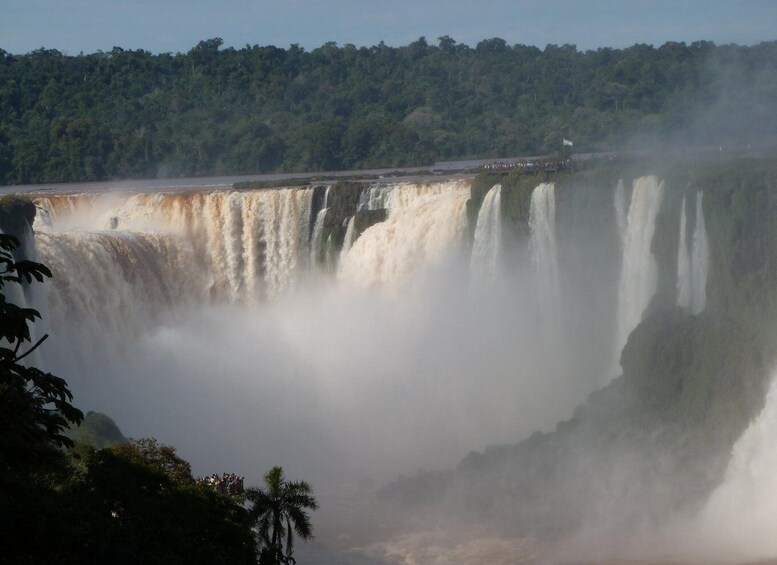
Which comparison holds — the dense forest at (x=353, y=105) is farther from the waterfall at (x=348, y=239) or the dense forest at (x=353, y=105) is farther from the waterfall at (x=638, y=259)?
the waterfall at (x=638, y=259)

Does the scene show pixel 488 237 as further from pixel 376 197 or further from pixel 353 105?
pixel 353 105

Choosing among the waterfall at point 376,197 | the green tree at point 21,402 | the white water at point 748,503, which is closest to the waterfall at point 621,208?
the white water at point 748,503

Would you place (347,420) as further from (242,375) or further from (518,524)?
(518,524)

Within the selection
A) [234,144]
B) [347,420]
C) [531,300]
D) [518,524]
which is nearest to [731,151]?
[531,300]

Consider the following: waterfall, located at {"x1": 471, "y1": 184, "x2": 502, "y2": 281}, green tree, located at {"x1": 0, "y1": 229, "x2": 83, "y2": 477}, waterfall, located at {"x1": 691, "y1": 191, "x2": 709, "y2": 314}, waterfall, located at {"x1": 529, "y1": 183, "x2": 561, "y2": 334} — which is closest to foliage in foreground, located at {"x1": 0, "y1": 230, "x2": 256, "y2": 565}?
green tree, located at {"x1": 0, "y1": 229, "x2": 83, "y2": 477}

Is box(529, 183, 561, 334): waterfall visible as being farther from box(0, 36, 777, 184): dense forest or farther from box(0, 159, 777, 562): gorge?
box(0, 36, 777, 184): dense forest

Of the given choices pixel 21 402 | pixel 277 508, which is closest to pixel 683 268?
pixel 277 508
